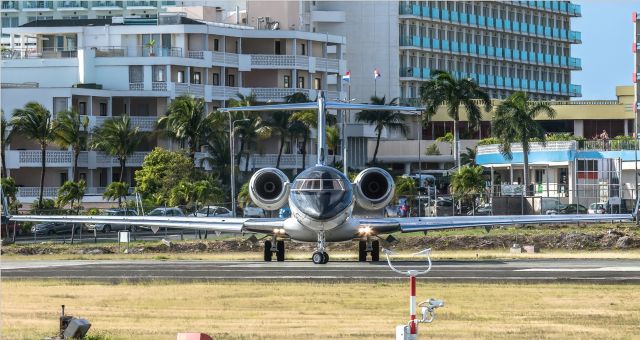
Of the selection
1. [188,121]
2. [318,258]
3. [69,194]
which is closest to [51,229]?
[69,194]

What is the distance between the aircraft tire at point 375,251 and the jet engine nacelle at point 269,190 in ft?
10.9

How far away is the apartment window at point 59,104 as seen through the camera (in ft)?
359

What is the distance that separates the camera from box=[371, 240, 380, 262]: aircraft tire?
54.0m

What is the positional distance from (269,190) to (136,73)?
2494 inches

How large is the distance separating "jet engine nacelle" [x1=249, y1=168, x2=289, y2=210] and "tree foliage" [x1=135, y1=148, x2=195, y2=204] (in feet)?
139

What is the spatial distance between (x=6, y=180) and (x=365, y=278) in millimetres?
52275

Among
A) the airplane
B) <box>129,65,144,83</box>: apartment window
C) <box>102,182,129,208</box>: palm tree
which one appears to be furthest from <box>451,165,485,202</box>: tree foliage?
the airplane

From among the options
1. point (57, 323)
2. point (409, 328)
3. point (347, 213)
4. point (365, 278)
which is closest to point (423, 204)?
point (347, 213)

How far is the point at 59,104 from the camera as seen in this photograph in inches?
4316

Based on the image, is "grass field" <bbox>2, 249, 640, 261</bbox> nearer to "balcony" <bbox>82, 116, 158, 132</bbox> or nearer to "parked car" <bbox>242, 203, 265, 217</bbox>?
"parked car" <bbox>242, 203, 265, 217</bbox>

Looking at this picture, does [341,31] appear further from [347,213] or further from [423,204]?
[347,213]

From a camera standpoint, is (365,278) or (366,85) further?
(366,85)

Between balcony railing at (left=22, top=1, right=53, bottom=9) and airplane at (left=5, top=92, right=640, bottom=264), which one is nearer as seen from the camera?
airplane at (left=5, top=92, right=640, bottom=264)

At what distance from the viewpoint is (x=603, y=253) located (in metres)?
60.1
